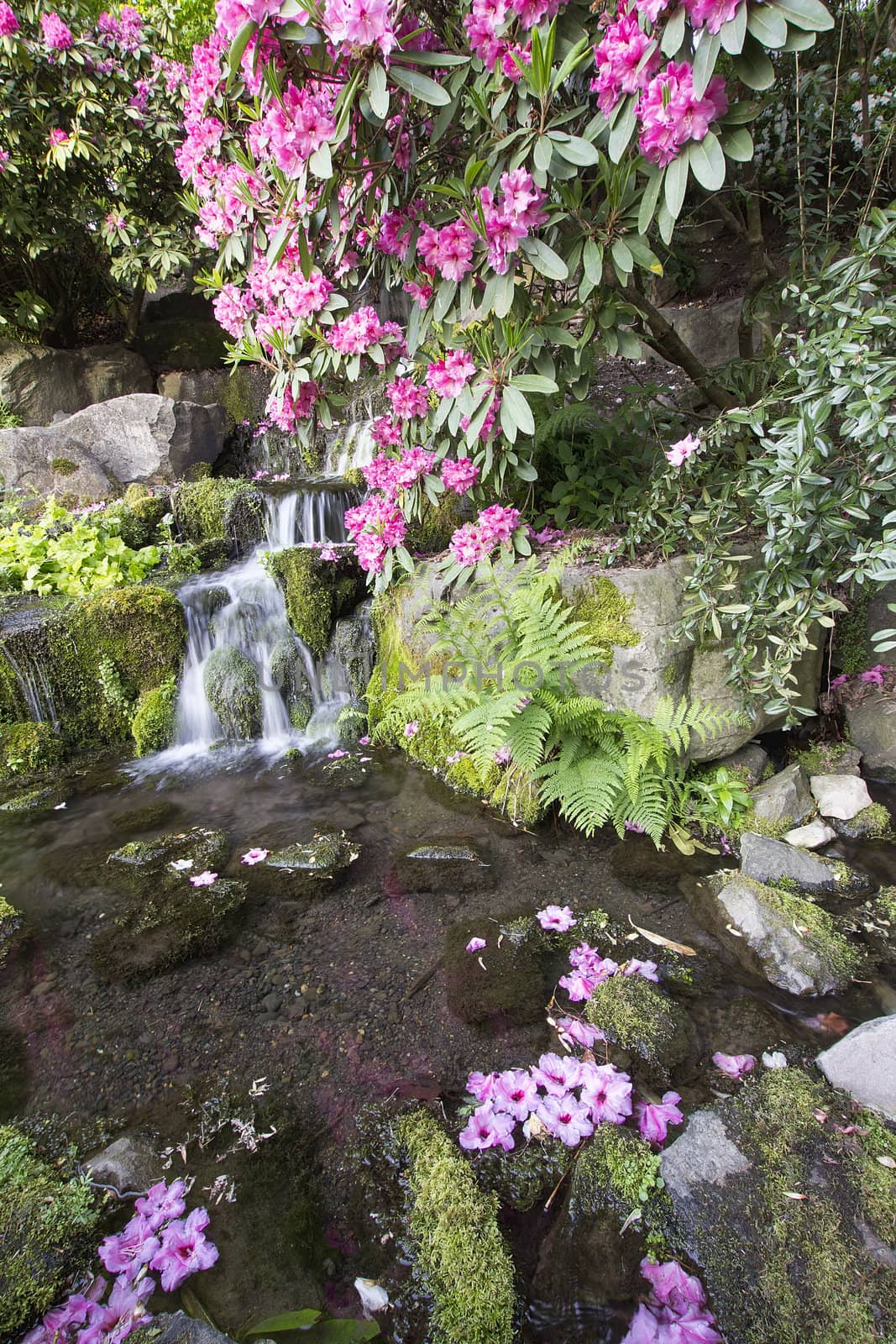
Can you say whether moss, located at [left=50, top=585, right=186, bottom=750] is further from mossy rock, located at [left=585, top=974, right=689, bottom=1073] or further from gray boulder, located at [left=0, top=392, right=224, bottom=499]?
mossy rock, located at [left=585, top=974, right=689, bottom=1073]

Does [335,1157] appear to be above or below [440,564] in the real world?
below

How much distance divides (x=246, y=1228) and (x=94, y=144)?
372 inches

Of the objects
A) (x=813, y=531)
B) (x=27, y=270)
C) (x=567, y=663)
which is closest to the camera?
(x=813, y=531)

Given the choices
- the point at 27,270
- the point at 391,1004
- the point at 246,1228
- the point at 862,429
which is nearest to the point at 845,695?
the point at 862,429

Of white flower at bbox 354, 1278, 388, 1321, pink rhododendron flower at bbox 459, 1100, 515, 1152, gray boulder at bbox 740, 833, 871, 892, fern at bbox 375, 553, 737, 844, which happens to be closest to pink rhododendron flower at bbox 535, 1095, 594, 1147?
pink rhododendron flower at bbox 459, 1100, 515, 1152

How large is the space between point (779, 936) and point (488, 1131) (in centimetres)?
137

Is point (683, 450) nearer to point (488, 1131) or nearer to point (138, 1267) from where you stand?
point (488, 1131)

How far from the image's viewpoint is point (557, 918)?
2.84 m

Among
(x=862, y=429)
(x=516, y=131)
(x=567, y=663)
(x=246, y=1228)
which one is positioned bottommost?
(x=246, y=1228)

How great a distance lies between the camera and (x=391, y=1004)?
2451mm

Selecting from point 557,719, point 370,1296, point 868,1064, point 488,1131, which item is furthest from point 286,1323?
point 557,719

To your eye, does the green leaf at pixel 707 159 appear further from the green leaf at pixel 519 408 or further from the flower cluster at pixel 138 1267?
the flower cluster at pixel 138 1267

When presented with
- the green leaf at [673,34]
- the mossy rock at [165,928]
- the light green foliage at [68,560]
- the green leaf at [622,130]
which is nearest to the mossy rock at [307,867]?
the mossy rock at [165,928]

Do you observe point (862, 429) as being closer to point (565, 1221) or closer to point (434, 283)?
point (434, 283)
